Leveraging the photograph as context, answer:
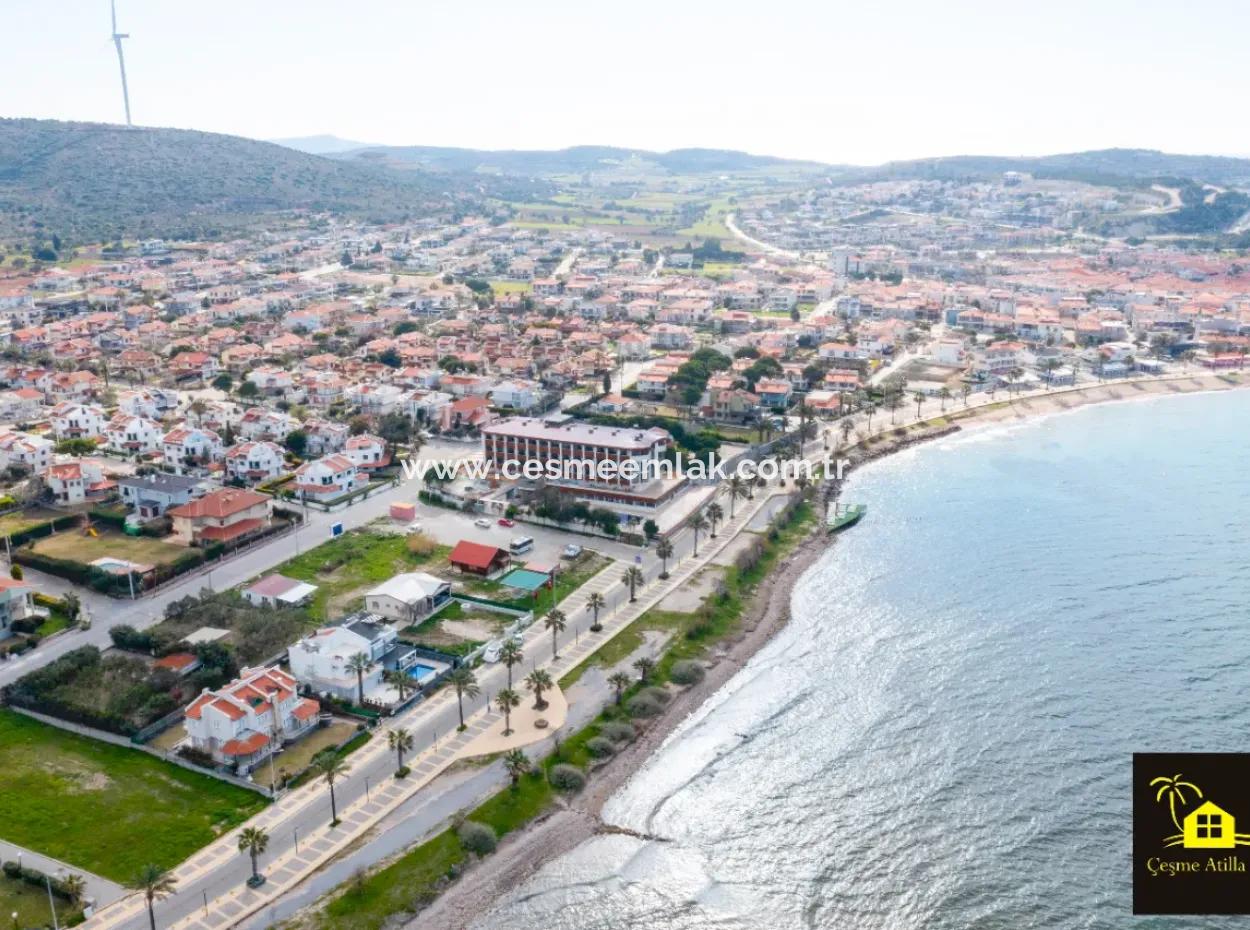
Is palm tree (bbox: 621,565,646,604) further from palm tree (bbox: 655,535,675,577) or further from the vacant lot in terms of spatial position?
the vacant lot

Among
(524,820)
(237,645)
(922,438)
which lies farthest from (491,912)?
(922,438)

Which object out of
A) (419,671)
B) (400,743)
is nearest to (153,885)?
(400,743)

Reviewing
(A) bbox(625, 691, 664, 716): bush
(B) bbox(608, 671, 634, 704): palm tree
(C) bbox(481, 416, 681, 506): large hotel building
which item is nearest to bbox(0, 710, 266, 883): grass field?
(B) bbox(608, 671, 634, 704): palm tree

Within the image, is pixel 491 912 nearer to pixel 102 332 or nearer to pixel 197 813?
pixel 197 813

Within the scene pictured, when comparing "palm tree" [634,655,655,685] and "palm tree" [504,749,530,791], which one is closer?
"palm tree" [504,749,530,791]

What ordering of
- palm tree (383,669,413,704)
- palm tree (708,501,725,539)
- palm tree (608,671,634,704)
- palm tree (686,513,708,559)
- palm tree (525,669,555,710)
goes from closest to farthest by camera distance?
palm tree (383,669,413,704) → palm tree (525,669,555,710) → palm tree (608,671,634,704) → palm tree (686,513,708,559) → palm tree (708,501,725,539)

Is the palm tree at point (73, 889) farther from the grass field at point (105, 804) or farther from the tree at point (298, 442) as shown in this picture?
the tree at point (298, 442)
